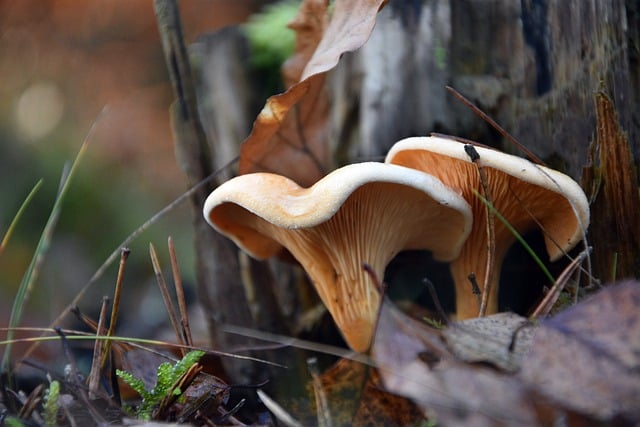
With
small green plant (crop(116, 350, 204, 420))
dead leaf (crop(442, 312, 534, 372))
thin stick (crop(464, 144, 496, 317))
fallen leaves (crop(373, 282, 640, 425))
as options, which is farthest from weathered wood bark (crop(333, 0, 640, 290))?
small green plant (crop(116, 350, 204, 420))

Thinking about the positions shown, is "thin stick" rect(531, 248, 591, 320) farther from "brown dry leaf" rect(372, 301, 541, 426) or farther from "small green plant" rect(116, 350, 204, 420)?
"small green plant" rect(116, 350, 204, 420)

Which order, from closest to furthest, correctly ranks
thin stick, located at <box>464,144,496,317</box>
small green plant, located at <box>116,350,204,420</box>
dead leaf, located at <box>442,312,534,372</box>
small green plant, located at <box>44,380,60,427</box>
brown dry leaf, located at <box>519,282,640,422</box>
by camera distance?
brown dry leaf, located at <box>519,282,640,422</box>
dead leaf, located at <box>442,312,534,372</box>
small green plant, located at <box>44,380,60,427</box>
small green plant, located at <box>116,350,204,420</box>
thin stick, located at <box>464,144,496,317</box>

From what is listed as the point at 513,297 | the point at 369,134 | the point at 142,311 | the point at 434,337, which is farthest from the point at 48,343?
the point at 434,337

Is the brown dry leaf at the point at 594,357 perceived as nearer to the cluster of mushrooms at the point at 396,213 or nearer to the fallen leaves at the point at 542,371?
the fallen leaves at the point at 542,371

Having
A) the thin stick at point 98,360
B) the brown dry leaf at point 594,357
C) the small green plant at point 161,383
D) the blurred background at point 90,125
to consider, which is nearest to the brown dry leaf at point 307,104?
the thin stick at point 98,360

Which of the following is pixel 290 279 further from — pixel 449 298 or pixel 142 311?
pixel 142 311

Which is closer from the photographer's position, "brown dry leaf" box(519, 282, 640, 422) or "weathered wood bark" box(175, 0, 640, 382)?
"brown dry leaf" box(519, 282, 640, 422)

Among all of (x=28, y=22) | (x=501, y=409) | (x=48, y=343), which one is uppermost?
(x=28, y=22)
